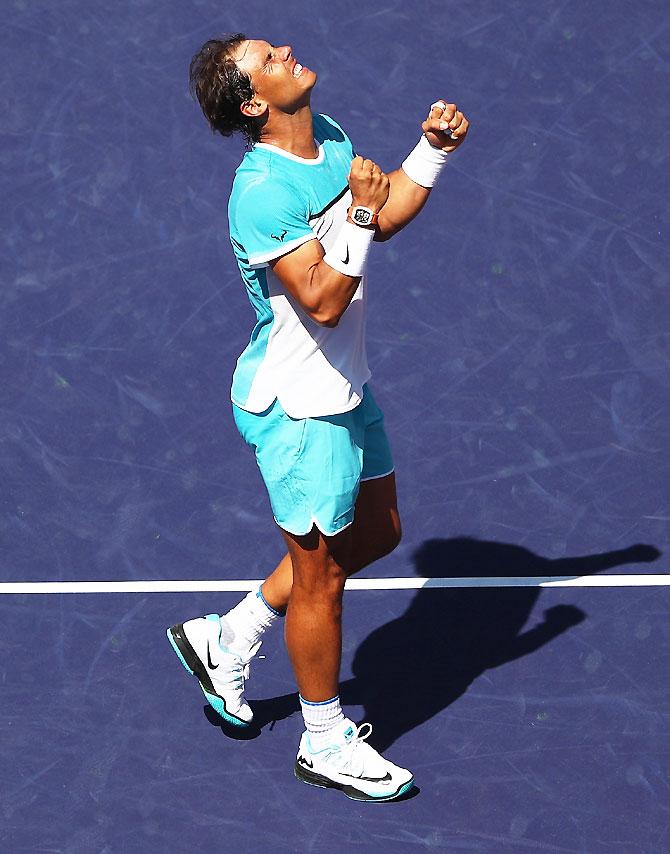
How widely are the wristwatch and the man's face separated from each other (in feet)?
1.43

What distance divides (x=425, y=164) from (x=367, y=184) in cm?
47

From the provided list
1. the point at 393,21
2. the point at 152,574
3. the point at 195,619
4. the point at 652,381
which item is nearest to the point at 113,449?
the point at 152,574

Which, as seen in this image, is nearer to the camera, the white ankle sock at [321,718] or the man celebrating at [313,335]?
the man celebrating at [313,335]

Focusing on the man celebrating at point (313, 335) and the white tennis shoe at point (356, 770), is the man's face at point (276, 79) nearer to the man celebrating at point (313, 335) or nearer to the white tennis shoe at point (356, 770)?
the man celebrating at point (313, 335)

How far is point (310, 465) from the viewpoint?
17.1ft

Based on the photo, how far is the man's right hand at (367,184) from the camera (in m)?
4.82

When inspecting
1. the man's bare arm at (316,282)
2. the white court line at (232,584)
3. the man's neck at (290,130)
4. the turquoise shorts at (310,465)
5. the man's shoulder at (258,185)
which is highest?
the man's neck at (290,130)

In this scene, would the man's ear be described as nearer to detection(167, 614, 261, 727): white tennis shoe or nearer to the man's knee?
the man's knee

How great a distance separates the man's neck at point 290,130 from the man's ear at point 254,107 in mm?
40

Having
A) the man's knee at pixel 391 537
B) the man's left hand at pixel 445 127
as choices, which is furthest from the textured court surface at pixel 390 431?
the man's left hand at pixel 445 127

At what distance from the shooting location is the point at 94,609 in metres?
6.20

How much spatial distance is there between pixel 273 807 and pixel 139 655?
2.78 feet

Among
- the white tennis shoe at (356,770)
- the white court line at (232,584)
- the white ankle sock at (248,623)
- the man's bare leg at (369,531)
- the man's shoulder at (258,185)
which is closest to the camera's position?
the man's shoulder at (258,185)

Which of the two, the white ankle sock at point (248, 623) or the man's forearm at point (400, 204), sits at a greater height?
the man's forearm at point (400, 204)
